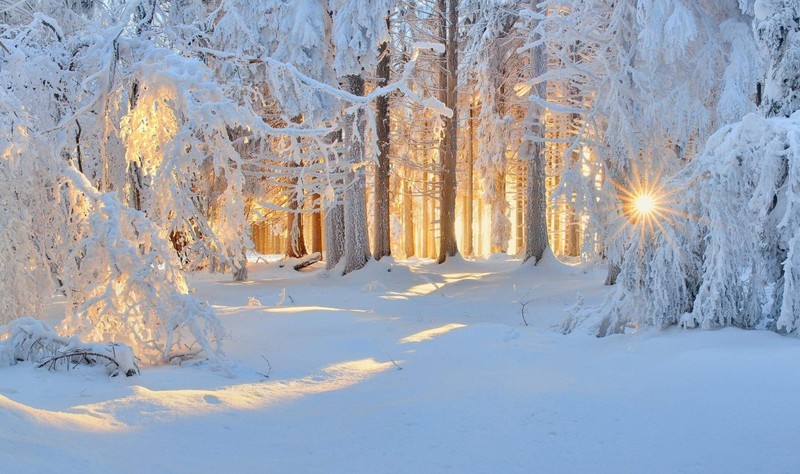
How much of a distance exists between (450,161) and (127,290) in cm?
1463

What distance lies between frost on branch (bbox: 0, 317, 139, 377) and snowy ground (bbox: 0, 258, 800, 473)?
0.57ft

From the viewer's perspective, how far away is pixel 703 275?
21.5ft

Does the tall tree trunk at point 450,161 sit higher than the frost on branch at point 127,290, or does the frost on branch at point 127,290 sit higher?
the tall tree trunk at point 450,161

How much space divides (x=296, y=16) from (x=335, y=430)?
42.4 feet

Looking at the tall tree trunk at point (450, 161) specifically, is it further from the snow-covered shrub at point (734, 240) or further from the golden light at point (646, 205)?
the snow-covered shrub at point (734, 240)

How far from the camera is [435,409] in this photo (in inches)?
185

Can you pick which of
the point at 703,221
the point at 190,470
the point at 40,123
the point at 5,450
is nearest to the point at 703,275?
the point at 703,221

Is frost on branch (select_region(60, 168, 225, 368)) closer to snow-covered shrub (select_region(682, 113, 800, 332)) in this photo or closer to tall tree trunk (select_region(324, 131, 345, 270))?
snow-covered shrub (select_region(682, 113, 800, 332))

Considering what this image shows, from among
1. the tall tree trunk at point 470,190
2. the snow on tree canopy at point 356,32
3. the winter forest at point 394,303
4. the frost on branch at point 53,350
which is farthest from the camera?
the tall tree trunk at point 470,190

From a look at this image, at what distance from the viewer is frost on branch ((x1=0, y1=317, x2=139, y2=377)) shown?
16.7 ft

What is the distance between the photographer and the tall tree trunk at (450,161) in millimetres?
19516

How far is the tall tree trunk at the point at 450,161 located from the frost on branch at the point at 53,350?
14.5 meters

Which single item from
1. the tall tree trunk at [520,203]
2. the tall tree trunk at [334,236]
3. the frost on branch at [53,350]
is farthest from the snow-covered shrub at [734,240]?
the tall tree trunk at [520,203]

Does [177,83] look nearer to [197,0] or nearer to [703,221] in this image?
[703,221]
